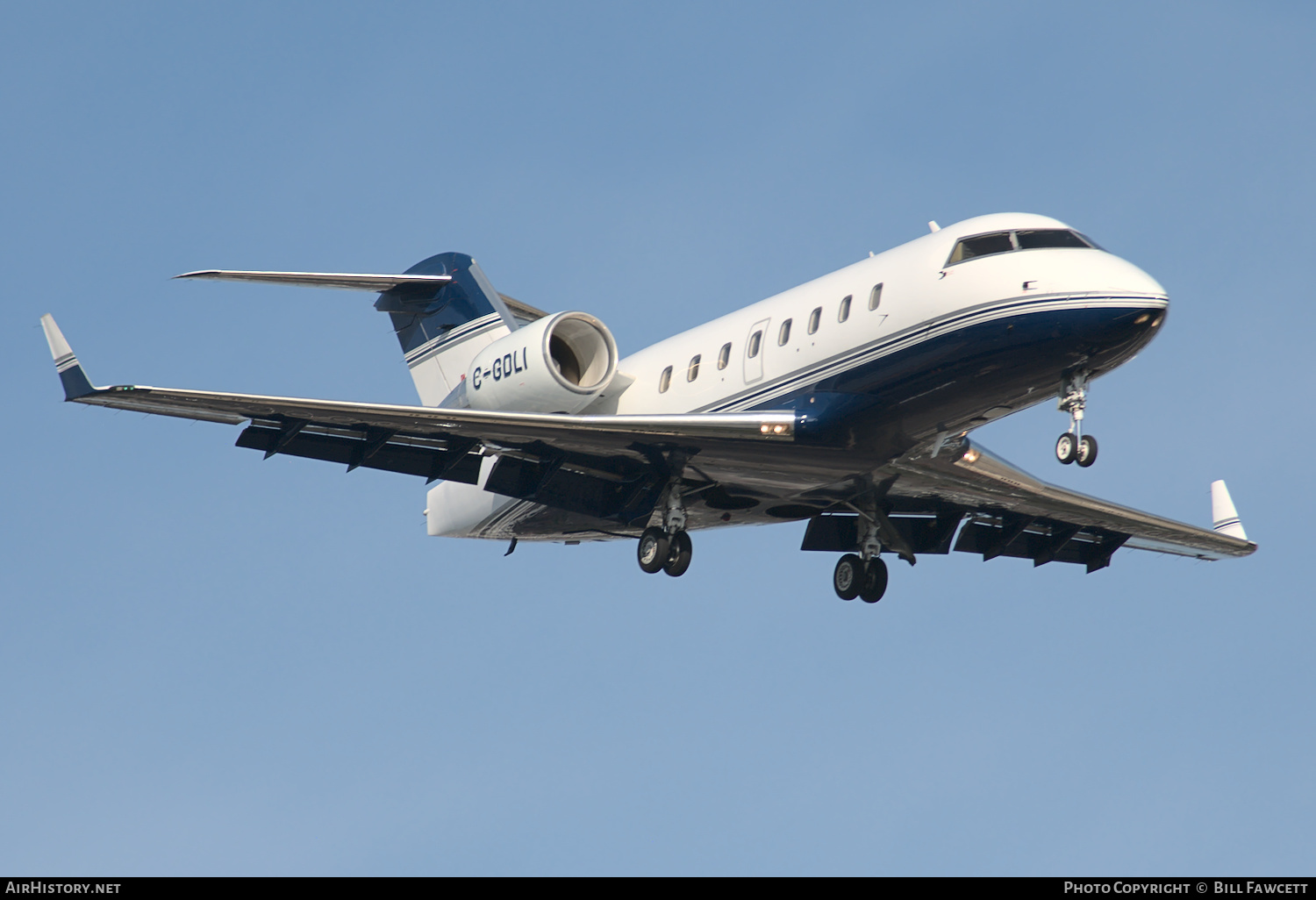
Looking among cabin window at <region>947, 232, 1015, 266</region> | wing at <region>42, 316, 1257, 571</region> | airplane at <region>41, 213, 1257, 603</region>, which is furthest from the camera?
wing at <region>42, 316, 1257, 571</region>

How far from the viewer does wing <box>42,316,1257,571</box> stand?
67.6 feet

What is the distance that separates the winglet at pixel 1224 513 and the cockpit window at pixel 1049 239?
9.06 meters

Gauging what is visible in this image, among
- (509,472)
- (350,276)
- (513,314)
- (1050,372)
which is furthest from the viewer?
(513,314)

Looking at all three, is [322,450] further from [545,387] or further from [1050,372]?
[1050,372]

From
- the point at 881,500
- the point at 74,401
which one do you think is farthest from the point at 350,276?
the point at 881,500

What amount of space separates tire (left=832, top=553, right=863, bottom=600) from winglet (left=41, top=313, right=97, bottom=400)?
11.3 m

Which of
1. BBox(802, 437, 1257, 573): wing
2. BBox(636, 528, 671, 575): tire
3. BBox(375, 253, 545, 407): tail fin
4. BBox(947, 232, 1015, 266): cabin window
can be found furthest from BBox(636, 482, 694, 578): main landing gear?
BBox(947, 232, 1015, 266): cabin window

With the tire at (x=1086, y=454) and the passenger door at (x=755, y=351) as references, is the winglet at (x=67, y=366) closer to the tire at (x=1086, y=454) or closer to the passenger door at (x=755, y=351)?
the passenger door at (x=755, y=351)

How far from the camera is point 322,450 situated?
21.9 m

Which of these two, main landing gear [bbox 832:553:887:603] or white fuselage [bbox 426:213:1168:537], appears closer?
white fuselage [bbox 426:213:1168:537]

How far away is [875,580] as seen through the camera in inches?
958

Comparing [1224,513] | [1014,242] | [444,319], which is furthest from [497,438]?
[1224,513]

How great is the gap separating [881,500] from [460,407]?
644cm

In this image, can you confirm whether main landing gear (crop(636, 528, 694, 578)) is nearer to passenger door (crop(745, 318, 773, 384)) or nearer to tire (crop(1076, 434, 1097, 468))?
passenger door (crop(745, 318, 773, 384))
